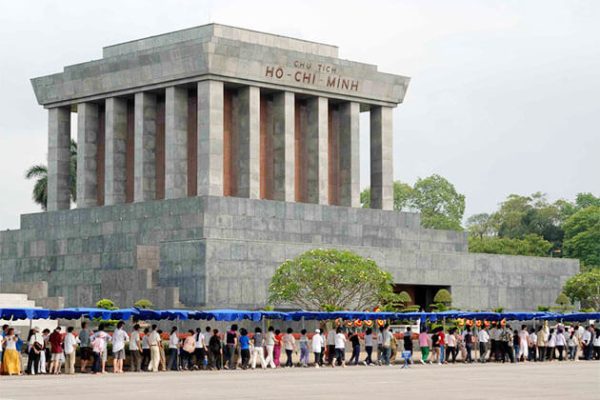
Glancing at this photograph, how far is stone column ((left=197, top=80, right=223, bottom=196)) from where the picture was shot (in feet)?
202

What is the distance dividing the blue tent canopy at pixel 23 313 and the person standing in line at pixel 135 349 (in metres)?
2.76

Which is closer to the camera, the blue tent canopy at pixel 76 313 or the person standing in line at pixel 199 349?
the blue tent canopy at pixel 76 313

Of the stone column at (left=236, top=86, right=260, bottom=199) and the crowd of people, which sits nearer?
the crowd of people

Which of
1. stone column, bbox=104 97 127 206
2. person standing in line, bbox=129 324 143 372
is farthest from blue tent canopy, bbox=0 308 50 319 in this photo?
stone column, bbox=104 97 127 206

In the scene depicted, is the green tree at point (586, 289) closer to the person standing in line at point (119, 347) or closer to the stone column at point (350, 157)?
the stone column at point (350, 157)

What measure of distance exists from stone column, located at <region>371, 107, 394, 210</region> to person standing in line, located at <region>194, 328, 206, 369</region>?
27472 mm

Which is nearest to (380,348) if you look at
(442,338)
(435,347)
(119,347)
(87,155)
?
(435,347)

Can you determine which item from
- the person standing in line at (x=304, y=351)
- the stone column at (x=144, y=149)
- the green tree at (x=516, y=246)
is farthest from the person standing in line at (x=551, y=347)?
the green tree at (x=516, y=246)

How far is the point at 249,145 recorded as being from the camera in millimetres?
63969

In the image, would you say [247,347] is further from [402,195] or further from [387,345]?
[402,195]

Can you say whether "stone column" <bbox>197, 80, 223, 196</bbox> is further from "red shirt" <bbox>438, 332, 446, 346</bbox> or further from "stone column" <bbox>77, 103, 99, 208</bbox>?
"red shirt" <bbox>438, 332, 446, 346</bbox>

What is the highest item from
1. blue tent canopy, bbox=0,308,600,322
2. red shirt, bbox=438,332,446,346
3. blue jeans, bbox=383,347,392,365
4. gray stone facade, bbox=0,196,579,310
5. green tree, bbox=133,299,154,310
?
gray stone facade, bbox=0,196,579,310

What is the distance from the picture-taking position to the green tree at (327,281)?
2147 inches

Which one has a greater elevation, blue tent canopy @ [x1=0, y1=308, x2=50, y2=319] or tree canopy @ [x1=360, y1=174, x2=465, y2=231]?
tree canopy @ [x1=360, y1=174, x2=465, y2=231]
